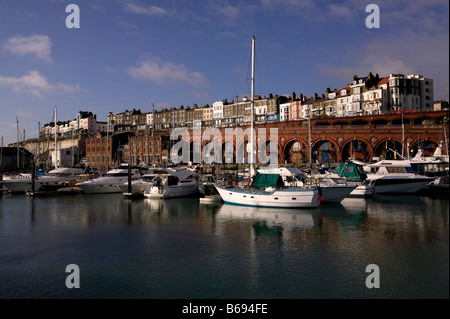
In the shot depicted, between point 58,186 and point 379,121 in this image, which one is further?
point 379,121

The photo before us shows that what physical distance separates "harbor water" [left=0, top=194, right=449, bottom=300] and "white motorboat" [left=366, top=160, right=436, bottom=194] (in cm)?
1158

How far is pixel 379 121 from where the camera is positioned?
253ft

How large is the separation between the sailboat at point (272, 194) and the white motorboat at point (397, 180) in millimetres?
14457

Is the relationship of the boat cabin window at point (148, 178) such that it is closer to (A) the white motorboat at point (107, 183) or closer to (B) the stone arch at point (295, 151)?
(A) the white motorboat at point (107, 183)

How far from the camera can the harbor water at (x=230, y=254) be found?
12.8m

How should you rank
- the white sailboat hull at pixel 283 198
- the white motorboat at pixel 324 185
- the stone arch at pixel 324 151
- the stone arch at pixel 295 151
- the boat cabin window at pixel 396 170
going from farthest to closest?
the stone arch at pixel 295 151 → the stone arch at pixel 324 151 → the boat cabin window at pixel 396 170 → the white motorboat at pixel 324 185 → the white sailboat hull at pixel 283 198

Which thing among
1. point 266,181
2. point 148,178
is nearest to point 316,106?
point 148,178

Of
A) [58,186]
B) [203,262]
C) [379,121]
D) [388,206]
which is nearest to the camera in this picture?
[203,262]

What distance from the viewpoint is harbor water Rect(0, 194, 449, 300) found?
42.1 feet

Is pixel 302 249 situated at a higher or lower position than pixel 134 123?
lower

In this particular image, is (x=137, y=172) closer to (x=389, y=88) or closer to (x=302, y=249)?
(x=302, y=249)

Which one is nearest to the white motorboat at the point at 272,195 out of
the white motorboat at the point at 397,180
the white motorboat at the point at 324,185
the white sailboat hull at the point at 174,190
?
the white motorboat at the point at 324,185
